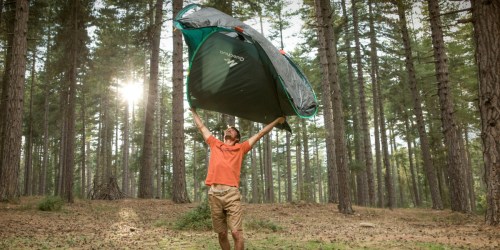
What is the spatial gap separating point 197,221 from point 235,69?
408cm

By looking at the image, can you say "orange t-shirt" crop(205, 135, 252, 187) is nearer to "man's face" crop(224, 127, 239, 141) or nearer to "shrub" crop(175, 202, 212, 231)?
"man's face" crop(224, 127, 239, 141)

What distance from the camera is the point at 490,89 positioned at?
7.59 metres

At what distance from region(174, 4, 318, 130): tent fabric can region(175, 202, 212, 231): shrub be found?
3.12 metres

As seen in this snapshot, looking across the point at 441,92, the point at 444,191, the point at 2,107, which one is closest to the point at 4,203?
the point at 2,107

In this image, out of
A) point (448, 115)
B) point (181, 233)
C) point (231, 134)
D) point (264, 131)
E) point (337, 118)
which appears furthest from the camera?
point (448, 115)

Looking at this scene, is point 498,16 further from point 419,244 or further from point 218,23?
point 218,23

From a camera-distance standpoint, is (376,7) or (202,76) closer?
(202,76)

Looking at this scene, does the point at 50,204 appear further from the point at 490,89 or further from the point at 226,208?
the point at 490,89

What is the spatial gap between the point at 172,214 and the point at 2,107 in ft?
37.5

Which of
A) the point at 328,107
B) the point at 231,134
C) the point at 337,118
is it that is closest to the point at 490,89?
the point at 337,118

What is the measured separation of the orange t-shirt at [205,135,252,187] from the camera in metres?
4.85

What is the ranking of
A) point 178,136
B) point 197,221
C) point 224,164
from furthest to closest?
1. point 178,136
2. point 197,221
3. point 224,164

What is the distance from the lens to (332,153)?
15.4 metres

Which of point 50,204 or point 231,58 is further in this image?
point 50,204
